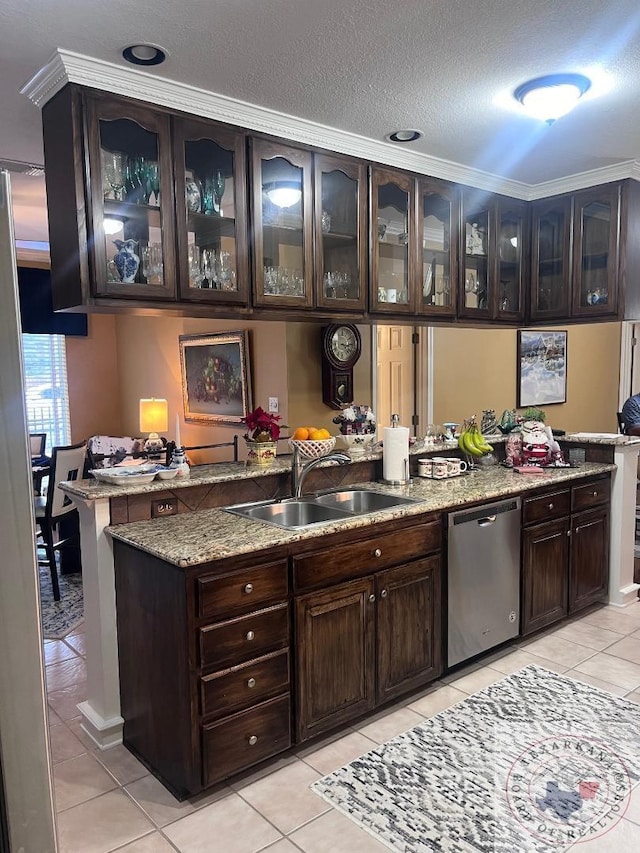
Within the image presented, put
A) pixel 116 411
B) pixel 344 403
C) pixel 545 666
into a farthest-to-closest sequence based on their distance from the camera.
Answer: pixel 116 411 → pixel 344 403 → pixel 545 666

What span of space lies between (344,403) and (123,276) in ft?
8.72

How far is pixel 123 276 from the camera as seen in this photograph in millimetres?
2480

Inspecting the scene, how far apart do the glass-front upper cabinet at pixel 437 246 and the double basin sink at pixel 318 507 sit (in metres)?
1.09

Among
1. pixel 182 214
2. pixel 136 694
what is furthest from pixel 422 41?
pixel 136 694

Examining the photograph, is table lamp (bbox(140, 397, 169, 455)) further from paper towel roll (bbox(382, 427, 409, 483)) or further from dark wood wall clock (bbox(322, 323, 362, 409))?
paper towel roll (bbox(382, 427, 409, 483))

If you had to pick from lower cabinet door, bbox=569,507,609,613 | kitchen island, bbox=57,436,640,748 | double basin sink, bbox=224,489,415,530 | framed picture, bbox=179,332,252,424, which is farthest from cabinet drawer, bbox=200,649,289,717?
framed picture, bbox=179,332,252,424

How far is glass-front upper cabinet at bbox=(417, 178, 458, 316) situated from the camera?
11.6 ft

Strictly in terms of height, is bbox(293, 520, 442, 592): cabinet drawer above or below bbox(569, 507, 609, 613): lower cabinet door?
above

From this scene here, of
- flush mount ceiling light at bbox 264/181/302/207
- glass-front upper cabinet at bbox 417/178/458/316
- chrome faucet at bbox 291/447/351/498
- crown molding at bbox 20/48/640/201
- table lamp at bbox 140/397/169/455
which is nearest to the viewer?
crown molding at bbox 20/48/640/201

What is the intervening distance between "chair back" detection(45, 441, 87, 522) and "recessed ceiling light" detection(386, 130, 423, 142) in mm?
3009

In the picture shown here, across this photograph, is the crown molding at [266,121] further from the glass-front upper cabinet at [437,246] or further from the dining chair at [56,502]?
the dining chair at [56,502]

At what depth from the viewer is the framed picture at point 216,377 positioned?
5383 mm

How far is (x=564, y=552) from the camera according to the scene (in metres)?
3.71

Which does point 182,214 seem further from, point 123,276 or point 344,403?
point 344,403
